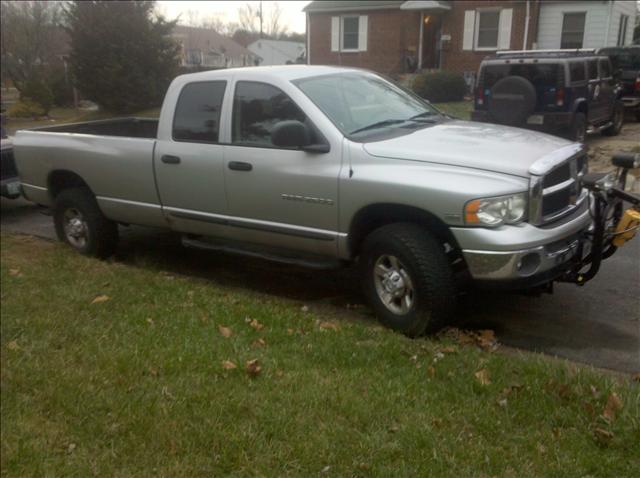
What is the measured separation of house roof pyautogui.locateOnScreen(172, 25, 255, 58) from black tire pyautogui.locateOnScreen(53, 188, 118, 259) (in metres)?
53.6

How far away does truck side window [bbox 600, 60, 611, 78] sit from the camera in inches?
539

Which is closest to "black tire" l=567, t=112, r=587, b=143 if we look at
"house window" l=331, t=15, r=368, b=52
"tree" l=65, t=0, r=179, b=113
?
"tree" l=65, t=0, r=179, b=113

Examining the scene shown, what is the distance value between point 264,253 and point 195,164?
39.2 inches

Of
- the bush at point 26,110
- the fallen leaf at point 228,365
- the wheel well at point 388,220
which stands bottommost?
the bush at point 26,110

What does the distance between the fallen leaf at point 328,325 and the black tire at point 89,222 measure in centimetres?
308

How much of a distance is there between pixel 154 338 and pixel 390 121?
249 cm

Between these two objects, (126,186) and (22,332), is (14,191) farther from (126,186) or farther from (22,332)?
(22,332)

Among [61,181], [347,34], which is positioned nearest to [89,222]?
[61,181]

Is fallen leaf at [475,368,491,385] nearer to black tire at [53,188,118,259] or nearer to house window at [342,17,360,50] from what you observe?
black tire at [53,188,118,259]

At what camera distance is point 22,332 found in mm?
5270

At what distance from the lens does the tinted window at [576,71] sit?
12.4 metres

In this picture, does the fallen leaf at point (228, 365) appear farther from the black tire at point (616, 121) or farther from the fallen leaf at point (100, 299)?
the black tire at point (616, 121)

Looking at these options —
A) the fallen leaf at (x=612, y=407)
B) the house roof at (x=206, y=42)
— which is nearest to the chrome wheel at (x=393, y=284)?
the fallen leaf at (x=612, y=407)

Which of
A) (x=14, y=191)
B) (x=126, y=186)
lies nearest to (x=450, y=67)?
(x=14, y=191)
